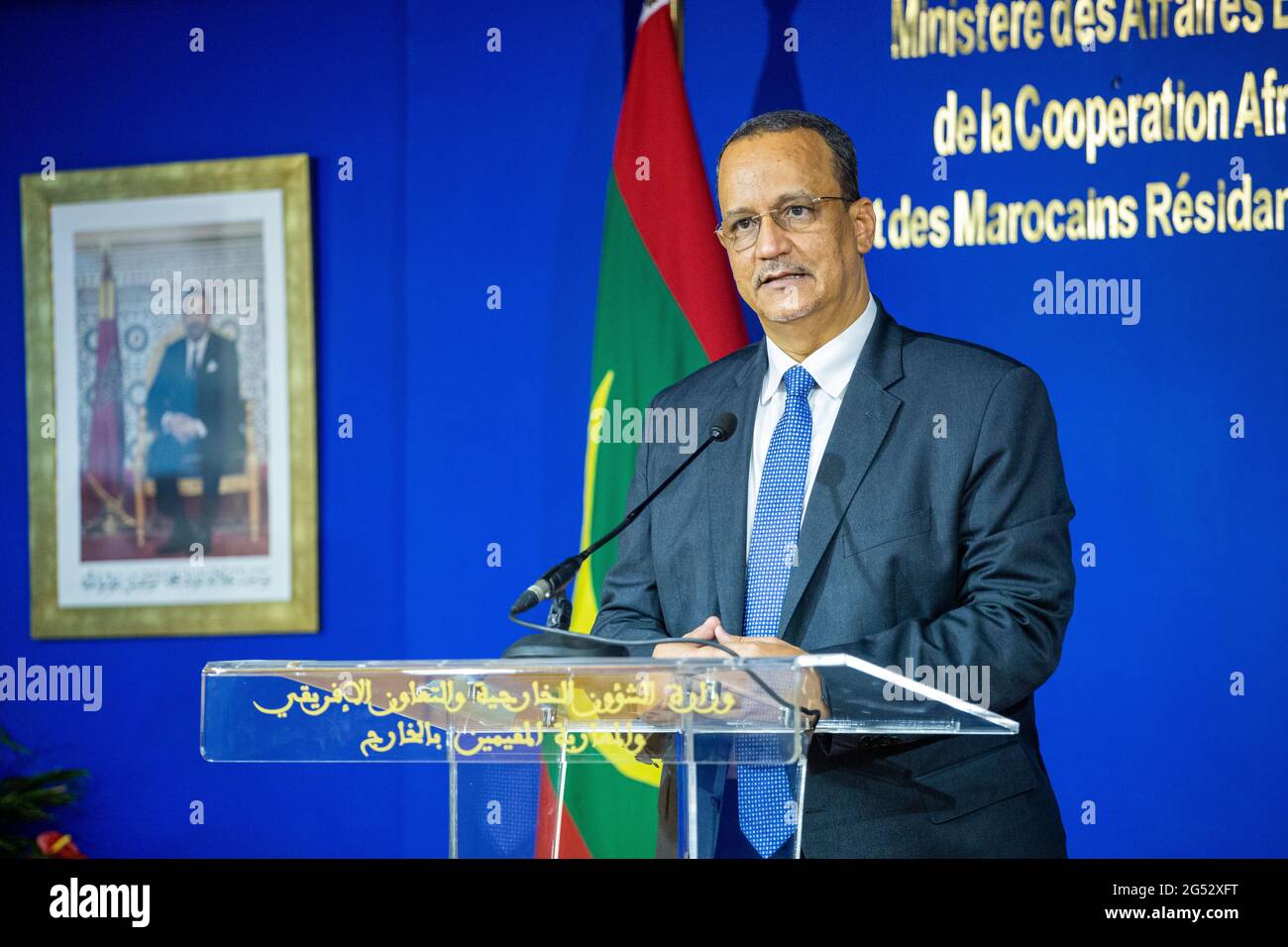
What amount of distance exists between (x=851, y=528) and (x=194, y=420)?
2731 mm

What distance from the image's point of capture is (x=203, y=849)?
4.41 metres

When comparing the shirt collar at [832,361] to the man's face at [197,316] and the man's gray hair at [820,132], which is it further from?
the man's face at [197,316]

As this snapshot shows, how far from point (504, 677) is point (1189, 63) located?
2873 mm

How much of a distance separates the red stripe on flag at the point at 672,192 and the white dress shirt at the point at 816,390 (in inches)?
45.7

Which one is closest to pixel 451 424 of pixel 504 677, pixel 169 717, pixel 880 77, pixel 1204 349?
pixel 169 717

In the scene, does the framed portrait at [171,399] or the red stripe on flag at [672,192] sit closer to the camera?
the red stripe on flag at [672,192]

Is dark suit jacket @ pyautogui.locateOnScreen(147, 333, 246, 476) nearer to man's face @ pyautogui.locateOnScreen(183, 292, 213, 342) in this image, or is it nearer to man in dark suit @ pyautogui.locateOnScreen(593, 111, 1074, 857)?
man's face @ pyautogui.locateOnScreen(183, 292, 213, 342)

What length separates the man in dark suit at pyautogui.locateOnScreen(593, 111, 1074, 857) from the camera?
215 centimetres

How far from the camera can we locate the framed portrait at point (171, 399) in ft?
14.4

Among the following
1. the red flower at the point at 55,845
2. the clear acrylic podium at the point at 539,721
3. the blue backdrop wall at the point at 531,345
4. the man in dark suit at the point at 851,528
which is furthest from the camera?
the red flower at the point at 55,845

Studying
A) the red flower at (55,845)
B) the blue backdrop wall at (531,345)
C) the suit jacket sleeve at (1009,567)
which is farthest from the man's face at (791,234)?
the red flower at (55,845)

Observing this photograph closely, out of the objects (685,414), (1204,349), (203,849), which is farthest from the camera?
(203,849)

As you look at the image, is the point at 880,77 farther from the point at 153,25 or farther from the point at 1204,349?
the point at 153,25
